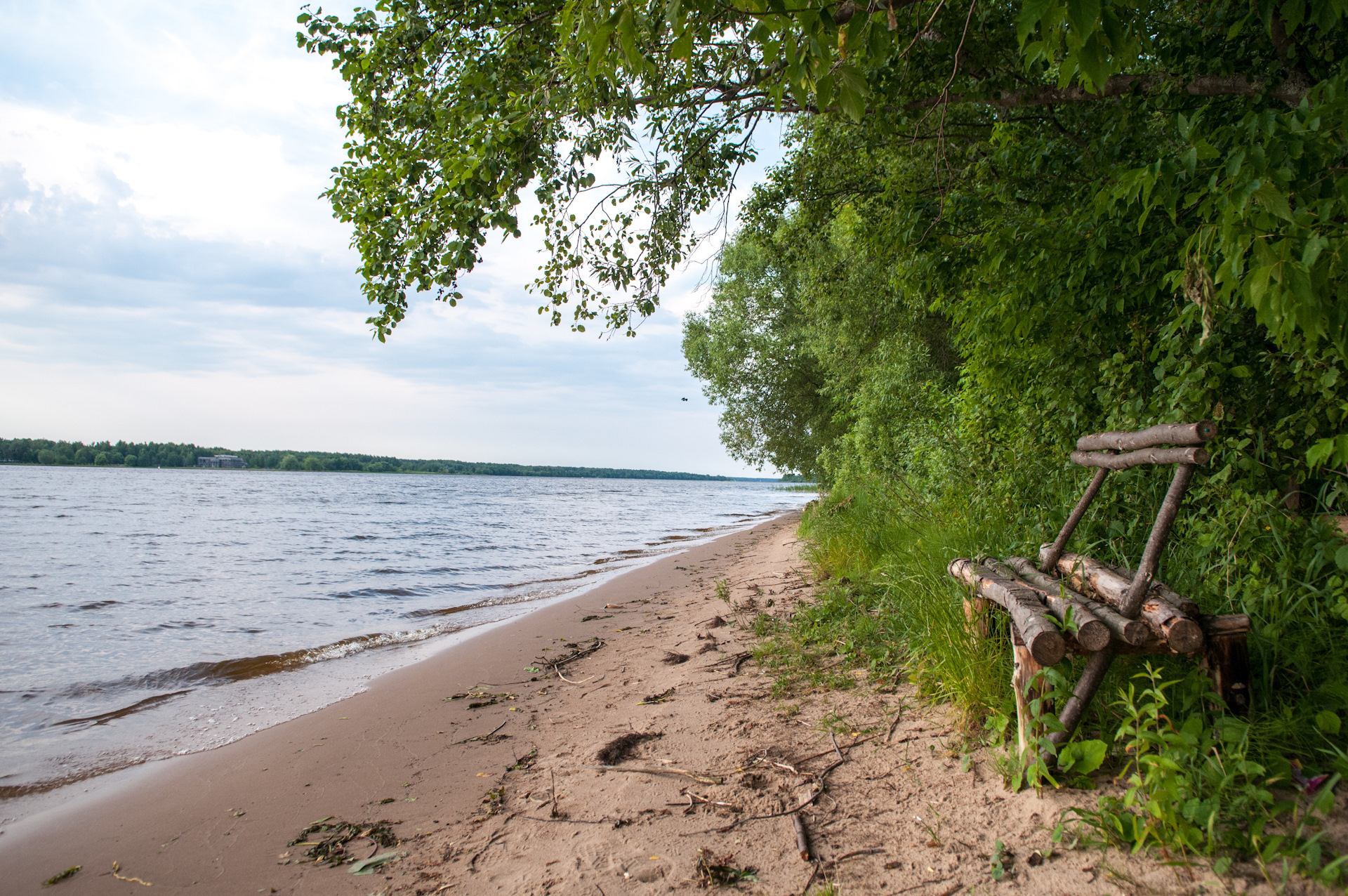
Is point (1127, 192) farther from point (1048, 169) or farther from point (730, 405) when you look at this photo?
point (730, 405)

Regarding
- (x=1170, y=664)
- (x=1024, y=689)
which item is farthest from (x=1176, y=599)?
(x=1024, y=689)

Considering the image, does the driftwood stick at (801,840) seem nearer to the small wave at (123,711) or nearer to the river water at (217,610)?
the river water at (217,610)

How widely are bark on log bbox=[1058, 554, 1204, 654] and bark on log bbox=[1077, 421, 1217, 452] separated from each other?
2.10 ft

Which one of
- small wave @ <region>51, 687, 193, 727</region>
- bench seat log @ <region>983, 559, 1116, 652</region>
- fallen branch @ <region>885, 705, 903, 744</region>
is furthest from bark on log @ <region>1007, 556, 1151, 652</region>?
small wave @ <region>51, 687, 193, 727</region>

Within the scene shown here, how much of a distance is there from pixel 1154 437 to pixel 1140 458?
155mm

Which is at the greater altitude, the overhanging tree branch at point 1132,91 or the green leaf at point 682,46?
the overhanging tree branch at point 1132,91

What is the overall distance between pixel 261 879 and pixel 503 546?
15266 mm

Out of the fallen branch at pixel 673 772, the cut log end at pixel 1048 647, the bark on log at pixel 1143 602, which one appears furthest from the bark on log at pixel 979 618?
the fallen branch at pixel 673 772

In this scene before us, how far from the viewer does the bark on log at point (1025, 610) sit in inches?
98.5

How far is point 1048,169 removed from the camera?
5461mm

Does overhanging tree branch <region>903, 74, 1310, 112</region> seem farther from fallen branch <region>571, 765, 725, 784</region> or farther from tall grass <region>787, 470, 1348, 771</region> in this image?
fallen branch <region>571, 765, 725, 784</region>

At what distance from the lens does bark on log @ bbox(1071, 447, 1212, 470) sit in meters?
2.67

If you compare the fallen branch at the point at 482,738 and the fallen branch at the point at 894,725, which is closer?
the fallen branch at the point at 894,725

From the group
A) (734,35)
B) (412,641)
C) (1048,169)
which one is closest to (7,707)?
(412,641)
